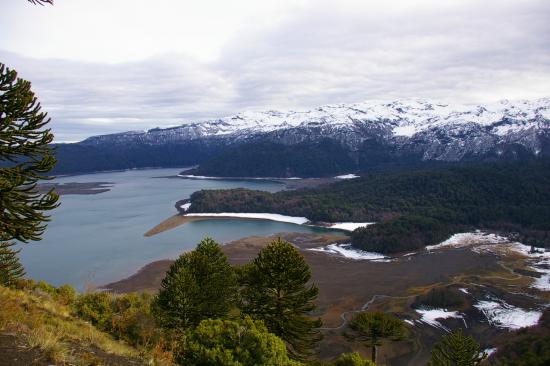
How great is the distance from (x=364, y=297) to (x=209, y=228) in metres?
58.7

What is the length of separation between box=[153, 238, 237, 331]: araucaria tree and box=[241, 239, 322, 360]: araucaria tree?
1.38 m

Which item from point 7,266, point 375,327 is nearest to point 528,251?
point 375,327

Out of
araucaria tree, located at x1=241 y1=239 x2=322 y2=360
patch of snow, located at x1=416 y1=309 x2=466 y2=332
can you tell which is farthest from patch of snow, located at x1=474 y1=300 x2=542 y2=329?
araucaria tree, located at x1=241 y1=239 x2=322 y2=360

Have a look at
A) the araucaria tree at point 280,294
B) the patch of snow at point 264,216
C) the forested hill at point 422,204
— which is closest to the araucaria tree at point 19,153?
the araucaria tree at point 280,294

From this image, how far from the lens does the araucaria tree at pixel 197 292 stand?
67.7 feet

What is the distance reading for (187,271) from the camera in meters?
21.8

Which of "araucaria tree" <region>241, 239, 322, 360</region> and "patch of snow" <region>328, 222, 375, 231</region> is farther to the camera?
"patch of snow" <region>328, 222, 375, 231</region>

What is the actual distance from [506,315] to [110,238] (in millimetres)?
73680

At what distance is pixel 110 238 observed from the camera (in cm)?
9069

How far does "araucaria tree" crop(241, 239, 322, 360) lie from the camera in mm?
21750

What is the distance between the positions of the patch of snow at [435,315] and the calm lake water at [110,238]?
3699 centimetres

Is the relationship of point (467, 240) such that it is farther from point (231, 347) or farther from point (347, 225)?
point (231, 347)

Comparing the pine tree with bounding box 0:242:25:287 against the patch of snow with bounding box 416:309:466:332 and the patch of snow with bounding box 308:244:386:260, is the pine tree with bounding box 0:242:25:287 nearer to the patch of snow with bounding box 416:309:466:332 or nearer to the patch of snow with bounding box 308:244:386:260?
the patch of snow with bounding box 416:309:466:332

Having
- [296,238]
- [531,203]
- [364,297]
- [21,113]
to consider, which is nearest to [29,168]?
[21,113]
